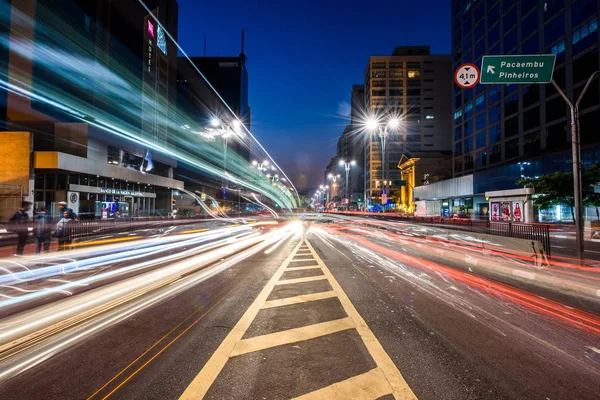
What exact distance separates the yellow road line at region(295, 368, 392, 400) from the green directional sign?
389 inches

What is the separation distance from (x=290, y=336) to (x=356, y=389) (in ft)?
5.46

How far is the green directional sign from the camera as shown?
9.74 metres

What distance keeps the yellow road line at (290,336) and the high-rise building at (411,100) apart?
112775mm

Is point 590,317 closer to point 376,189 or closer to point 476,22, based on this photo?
point 476,22

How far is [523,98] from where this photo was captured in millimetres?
49812

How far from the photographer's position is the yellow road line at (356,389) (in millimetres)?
3206

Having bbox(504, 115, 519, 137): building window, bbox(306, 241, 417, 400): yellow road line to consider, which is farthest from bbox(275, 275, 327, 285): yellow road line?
bbox(504, 115, 519, 137): building window

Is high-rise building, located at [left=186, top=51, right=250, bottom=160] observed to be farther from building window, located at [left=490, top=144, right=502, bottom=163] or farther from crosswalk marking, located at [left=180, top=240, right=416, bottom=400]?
crosswalk marking, located at [left=180, top=240, right=416, bottom=400]

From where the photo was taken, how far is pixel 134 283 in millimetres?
8234

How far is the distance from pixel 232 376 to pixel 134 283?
5858 millimetres

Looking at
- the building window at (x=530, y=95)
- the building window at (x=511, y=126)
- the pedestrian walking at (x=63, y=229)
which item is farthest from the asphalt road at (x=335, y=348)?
the building window at (x=511, y=126)

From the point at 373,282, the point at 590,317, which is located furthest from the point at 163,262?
the point at 590,317

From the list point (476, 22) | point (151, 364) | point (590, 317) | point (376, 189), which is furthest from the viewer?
point (376, 189)

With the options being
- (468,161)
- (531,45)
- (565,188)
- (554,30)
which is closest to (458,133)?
(468,161)
